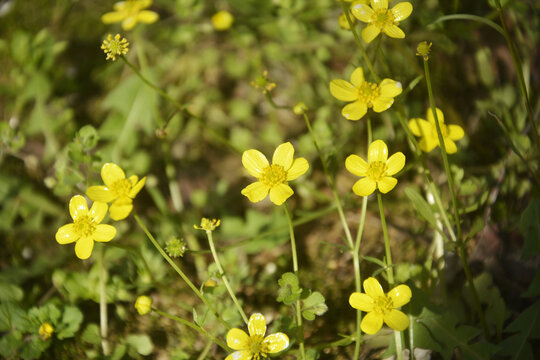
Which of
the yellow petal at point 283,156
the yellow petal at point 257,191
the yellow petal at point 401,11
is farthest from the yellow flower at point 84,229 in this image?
the yellow petal at point 401,11

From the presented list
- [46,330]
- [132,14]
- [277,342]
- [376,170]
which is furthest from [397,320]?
[132,14]

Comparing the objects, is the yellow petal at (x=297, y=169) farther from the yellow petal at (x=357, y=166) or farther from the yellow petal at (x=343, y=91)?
the yellow petal at (x=343, y=91)

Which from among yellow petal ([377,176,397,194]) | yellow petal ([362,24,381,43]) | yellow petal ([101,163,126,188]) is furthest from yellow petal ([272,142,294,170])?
yellow petal ([101,163,126,188])

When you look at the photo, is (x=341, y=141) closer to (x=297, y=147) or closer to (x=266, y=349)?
(x=297, y=147)

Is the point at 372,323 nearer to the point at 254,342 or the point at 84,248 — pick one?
the point at 254,342

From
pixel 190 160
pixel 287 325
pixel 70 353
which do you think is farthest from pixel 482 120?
pixel 70 353

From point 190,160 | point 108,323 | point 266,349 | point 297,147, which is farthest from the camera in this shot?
point 190,160

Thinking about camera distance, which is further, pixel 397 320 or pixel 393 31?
pixel 393 31
